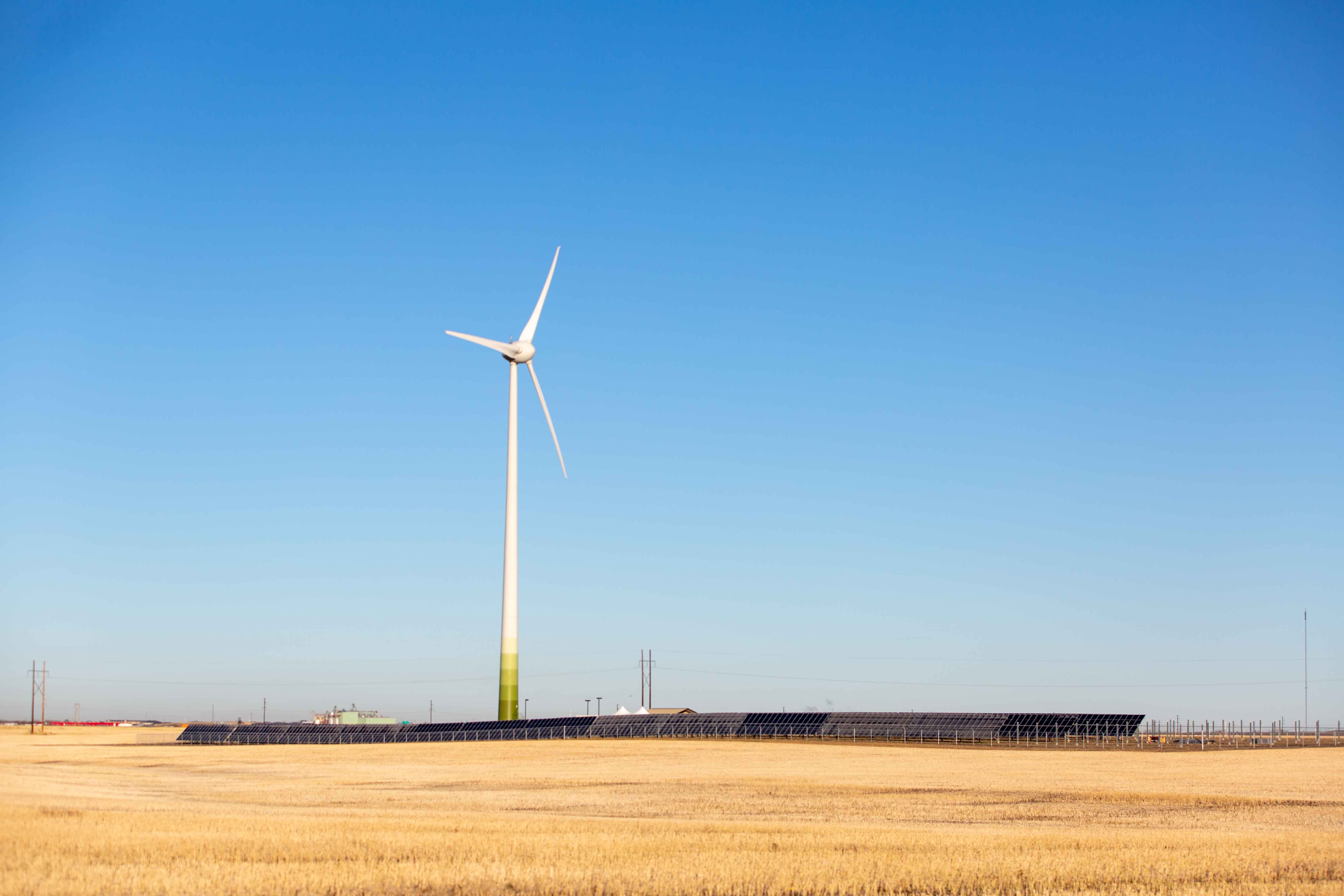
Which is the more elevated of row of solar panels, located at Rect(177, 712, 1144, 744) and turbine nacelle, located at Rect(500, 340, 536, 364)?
turbine nacelle, located at Rect(500, 340, 536, 364)

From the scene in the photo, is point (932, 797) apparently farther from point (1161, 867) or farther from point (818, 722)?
point (818, 722)

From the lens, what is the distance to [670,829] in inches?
1403

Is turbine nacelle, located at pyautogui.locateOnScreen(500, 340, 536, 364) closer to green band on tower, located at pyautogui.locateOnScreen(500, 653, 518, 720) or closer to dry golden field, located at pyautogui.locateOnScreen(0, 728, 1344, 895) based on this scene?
green band on tower, located at pyautogui.locateOnScreen(500, 653, 518, 720)

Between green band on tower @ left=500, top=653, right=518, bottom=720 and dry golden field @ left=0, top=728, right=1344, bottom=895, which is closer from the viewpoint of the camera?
dry golden field @ left=0, top=728, right=1344, bottom=895

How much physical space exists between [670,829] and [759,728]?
83.4m

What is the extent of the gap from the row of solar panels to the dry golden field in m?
34.8

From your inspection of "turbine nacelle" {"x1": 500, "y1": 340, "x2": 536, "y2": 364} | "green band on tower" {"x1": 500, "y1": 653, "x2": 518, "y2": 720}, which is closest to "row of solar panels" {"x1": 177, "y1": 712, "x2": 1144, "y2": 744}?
"green band on tower" {"x1": 500, "y1": 653, "x2": 518, "y2": 720}

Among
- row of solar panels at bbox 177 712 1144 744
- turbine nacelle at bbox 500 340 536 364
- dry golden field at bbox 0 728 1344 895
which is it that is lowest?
row of solar panels at bbox 177 712 1144 744

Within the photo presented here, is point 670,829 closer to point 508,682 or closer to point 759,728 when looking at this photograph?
point 508,682

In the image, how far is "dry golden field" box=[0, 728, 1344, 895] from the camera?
25078 mm

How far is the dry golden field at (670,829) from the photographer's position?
25.1m

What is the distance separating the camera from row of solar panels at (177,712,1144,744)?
110 m

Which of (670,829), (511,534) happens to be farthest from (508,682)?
(670,829)

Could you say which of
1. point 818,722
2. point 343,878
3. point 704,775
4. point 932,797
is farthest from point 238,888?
point 818,722
